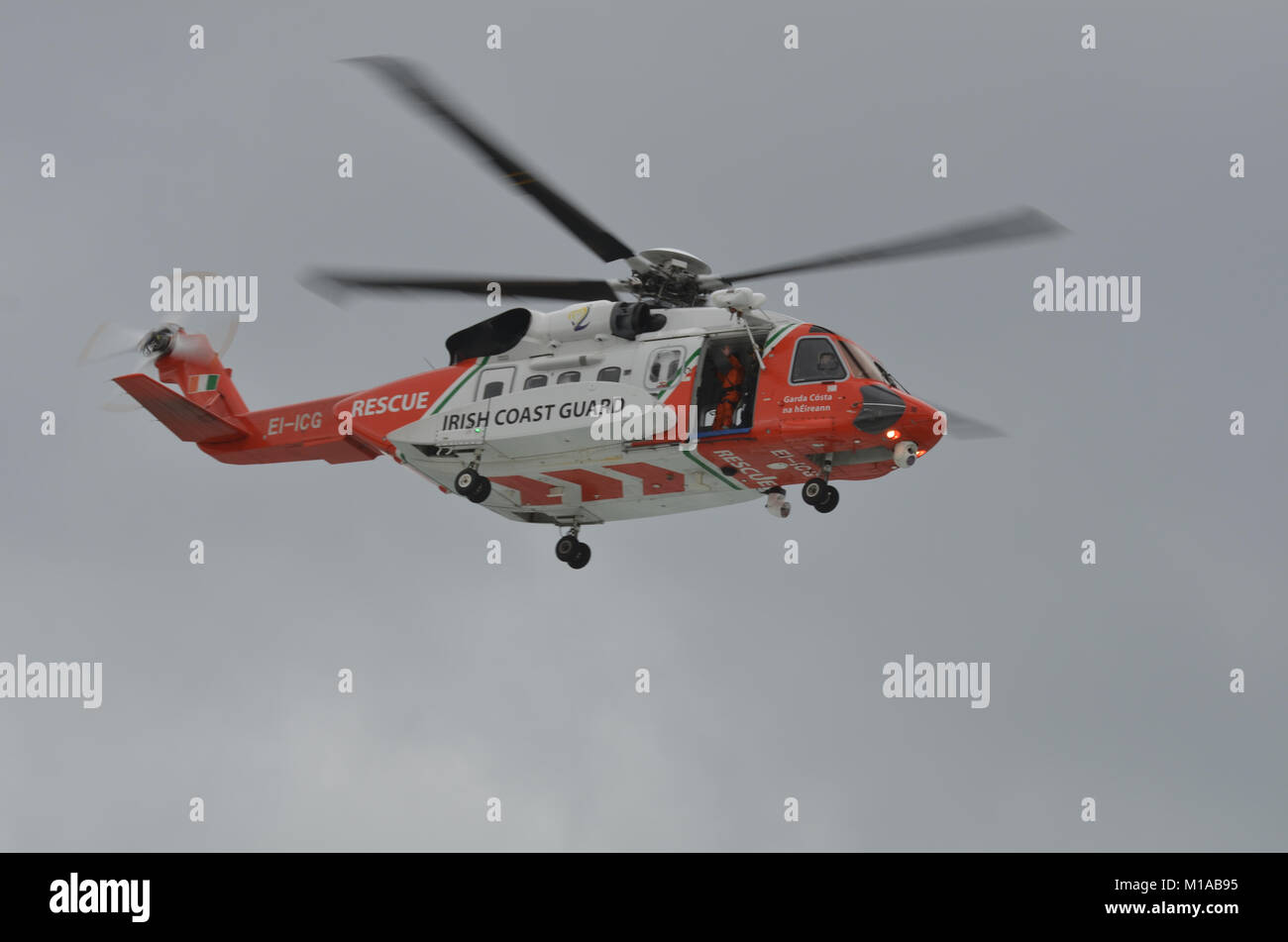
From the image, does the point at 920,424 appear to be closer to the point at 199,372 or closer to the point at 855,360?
the point at 855,360

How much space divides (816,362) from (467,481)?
18.4ft

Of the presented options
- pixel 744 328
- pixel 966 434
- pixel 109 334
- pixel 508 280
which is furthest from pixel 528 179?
pixel 109 334

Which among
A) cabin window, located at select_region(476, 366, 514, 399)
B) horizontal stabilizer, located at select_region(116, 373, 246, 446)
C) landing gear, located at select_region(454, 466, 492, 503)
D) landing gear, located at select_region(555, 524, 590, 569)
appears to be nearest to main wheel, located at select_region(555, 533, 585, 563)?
landing gear, located at select_region(555, 524, 590, 569)

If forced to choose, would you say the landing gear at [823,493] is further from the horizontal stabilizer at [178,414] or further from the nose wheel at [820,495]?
the horizontal stabilizer at [178,414]

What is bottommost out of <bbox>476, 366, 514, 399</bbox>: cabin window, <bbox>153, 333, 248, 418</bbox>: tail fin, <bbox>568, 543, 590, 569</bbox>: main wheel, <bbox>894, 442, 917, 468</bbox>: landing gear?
<bbox>568, 543, 590, 569</bbox>: main wheel

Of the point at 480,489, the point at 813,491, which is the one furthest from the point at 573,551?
the point at 813,491

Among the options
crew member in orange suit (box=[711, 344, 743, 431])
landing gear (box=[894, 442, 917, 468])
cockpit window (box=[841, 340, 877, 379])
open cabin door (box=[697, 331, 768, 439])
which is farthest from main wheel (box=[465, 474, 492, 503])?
landing gear (box=[894, 442, 917, 468])

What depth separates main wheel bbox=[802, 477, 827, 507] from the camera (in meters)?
23.3

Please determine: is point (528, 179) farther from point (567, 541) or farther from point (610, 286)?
point (567, 541)

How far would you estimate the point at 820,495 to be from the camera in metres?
23.3

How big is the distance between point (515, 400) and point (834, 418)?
4866mm

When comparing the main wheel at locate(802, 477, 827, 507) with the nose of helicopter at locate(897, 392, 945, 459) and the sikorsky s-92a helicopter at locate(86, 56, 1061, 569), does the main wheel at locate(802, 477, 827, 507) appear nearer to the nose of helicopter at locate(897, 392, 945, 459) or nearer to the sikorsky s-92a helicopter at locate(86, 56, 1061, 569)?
the sikorsky s-92a helicopter at locate(86, 56, 1061, 569)

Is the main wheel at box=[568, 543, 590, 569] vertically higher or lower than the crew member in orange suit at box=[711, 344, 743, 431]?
lower

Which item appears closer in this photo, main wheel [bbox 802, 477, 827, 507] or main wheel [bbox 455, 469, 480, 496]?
main wheel [bbox 802, 477, 827, 507]
